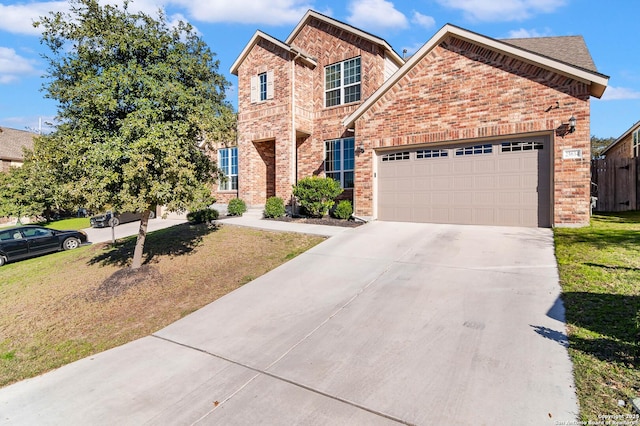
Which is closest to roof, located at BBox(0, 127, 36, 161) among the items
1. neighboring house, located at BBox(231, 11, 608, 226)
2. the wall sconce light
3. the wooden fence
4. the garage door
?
neighboring house, located at BBox(231, 11, 608, 226)

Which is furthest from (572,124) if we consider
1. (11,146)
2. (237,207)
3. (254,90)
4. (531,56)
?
(11,146)

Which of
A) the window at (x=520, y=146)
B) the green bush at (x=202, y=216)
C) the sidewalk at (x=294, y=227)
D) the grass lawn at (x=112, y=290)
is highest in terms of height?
the window at (x=520, y=146)

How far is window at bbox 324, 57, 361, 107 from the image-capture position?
15.1 m

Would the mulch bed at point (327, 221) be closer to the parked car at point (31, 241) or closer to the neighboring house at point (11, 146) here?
the parked car at point (31, 241)

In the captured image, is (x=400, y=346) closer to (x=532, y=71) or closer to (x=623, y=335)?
(x=623, y=335)

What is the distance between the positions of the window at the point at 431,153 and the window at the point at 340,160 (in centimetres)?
386

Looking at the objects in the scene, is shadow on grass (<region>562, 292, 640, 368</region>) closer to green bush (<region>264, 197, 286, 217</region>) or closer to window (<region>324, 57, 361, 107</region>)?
green bush (<region>264, 197, 286, 217</region>)

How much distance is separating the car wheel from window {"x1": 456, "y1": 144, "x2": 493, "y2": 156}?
16.1 meters

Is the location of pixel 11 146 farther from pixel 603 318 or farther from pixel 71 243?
pixel 603 318

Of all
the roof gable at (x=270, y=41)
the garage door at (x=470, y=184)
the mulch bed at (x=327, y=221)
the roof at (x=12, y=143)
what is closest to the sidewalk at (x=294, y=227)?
the mulch bed at (x=327, y=221)

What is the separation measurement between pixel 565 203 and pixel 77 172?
12487mm

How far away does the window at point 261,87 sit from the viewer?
53.8 ft

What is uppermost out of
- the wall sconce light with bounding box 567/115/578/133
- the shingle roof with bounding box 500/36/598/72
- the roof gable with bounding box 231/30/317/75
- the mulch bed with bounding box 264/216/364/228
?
the roof gable with bounding box 231/30/317/75

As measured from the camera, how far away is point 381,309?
5.14 m
